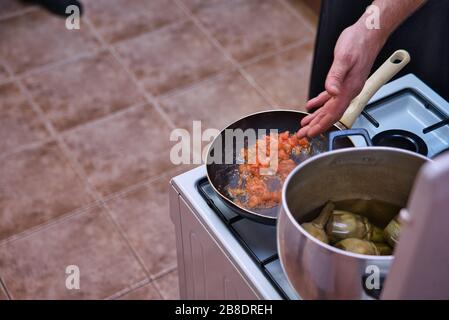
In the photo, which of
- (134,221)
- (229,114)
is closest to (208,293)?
(134,221)

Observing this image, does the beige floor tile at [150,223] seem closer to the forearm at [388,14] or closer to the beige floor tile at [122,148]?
the beige floor tile at [122,148]

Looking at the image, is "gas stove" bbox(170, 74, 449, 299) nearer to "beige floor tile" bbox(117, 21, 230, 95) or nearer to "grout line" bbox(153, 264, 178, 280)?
"grout line" bbox(153, 264, 178, 280)

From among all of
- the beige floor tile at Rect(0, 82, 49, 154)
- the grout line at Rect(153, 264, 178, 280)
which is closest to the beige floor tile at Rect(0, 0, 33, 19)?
the beige floor tile at Rect(0, 82, 49, 154)

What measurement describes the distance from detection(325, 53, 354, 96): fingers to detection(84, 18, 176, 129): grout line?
53.8 inches

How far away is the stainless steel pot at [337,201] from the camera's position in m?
0.80

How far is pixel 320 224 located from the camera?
0.95m

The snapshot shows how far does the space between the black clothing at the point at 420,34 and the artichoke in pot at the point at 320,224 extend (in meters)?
0.68

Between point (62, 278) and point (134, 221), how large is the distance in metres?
0.31

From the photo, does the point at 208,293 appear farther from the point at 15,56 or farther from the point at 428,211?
the point at 15,56

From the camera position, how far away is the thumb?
1.06 m

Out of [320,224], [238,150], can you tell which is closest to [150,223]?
[238,150]

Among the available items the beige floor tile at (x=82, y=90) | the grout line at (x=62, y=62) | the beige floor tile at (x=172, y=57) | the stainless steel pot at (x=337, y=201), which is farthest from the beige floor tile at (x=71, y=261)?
the stainless steel pot at (x=337, y=201)

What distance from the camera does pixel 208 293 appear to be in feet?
4.10
